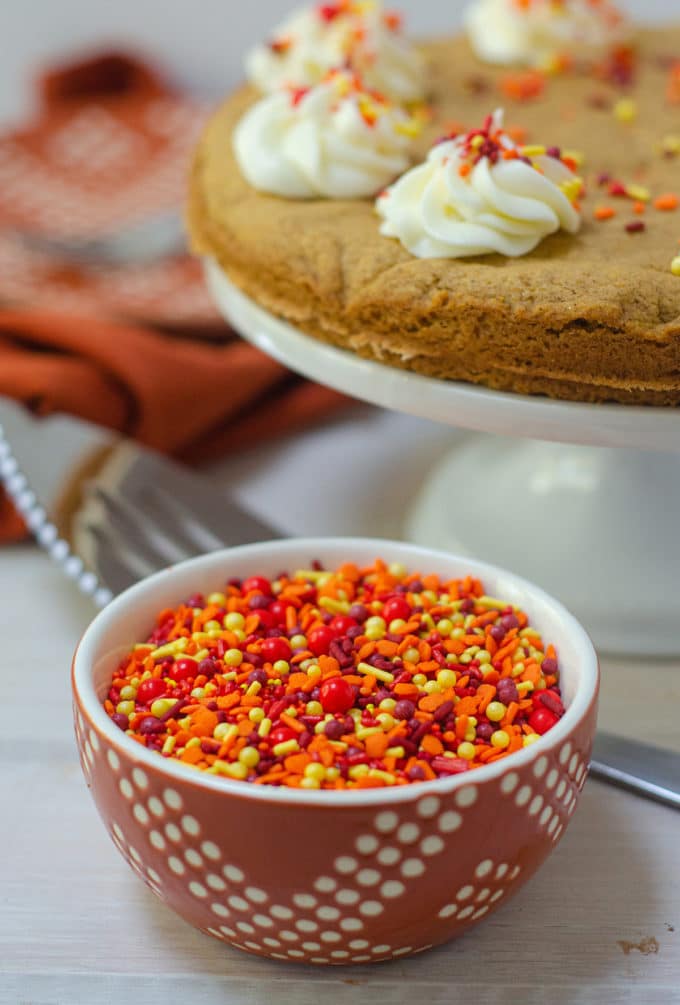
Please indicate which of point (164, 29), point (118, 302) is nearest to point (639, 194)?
point (118, 302)

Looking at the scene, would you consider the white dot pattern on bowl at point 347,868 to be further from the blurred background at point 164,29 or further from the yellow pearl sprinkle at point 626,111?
the blurred background at point 164,29

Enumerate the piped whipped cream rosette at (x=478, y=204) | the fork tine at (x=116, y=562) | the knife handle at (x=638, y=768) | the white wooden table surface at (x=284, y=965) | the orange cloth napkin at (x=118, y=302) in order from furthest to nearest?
the orange cloth napkin at (x=118, y=302) → the fork tine at (x=116, y=562) → the piped whipped cream rosette at (x=478, y=204) → the knife handle at (x=638, y=768) → the white wooden table surface at (x=284, y=965)

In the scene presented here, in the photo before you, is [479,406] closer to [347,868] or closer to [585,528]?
[585,528]

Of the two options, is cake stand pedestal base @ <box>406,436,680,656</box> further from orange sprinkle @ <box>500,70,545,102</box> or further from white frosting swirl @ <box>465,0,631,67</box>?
white frosting swirl @ <box>465,0,631,67</box>

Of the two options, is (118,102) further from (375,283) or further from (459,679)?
(459,679)

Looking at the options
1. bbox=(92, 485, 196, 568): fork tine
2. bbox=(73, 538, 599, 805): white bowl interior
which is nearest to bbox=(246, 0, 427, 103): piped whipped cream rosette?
bbox=(92, 485, 196, 568): fork tine

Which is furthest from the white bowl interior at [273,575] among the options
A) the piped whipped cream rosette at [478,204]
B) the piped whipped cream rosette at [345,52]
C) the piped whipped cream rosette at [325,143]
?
the piped whipped cream rosette at [345,52]
